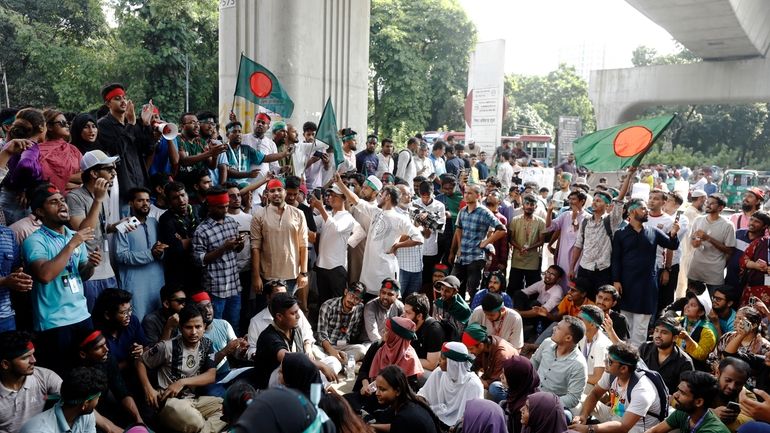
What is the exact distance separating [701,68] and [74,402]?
24.2m

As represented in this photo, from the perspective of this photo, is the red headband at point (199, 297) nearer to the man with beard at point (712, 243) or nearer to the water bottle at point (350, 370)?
the water bottle at point (350, 370)

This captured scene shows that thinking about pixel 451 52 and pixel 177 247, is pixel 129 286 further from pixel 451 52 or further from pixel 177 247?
pixel 451 52

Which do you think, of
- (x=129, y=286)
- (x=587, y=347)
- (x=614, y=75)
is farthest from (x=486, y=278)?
(x=614, y=75)

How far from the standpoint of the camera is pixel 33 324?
4.45 metres

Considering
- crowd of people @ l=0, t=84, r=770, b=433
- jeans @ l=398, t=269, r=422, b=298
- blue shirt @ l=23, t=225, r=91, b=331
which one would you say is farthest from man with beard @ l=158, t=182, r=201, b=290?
jeans @ l=398, t=269, r=422, b=298

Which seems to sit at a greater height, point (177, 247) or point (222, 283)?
point (177, 247)

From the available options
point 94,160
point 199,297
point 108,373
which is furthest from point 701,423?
point 94,160

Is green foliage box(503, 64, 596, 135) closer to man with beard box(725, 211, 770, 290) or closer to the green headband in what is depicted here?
man with beard box(725, 211, 770, 290)

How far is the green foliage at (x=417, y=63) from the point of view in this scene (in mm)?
26375

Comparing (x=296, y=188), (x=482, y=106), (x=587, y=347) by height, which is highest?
(x=482, y=106)

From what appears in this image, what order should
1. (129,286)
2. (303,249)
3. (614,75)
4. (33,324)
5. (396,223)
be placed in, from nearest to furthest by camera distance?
1. (33,324)
2. (129,286)
3. (303,249)
4. (396,223)
5. (614,75)

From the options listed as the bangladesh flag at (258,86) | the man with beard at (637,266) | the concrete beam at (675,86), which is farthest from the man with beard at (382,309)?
the concrete beam at (675,86)

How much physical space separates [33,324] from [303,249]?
2701 millimetres

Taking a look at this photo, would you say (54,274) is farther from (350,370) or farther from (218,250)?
(350,370)
